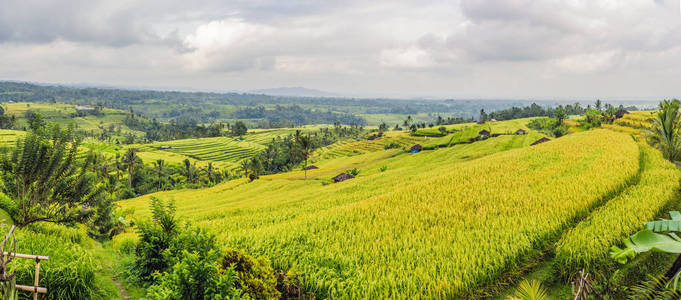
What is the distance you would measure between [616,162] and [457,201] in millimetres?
12094

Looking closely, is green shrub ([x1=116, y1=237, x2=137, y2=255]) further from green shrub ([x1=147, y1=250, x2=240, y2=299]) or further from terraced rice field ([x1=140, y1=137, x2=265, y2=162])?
terraced rice field ([x1=140, y1=137, x2=265, y2=162])

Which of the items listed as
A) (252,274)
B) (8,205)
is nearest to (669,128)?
(252,274)

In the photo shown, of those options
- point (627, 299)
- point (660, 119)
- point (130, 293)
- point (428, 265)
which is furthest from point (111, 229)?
point (660, 119)

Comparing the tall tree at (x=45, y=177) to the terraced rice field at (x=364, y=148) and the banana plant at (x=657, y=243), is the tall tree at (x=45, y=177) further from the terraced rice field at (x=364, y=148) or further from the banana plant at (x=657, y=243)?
the terraced rice field at (x=364, y=148)

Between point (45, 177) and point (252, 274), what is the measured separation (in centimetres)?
886

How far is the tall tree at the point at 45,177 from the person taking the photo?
10180 mm

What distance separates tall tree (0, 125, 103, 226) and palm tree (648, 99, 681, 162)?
112 feet

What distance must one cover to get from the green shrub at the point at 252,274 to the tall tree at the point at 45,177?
7.54m

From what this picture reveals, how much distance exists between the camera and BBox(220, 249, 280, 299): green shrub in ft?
24.9

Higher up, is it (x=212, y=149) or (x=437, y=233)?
(x=437, y=233)

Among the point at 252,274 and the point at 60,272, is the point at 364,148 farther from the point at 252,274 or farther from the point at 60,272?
the point at 60,272

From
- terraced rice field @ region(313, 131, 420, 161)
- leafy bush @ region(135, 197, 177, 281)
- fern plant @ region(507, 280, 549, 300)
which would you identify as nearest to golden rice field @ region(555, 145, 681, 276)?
fern plant @ region(507, 280, 549, 300)

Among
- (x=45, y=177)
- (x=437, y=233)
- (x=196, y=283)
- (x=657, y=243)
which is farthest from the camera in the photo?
(x=437, y=233)

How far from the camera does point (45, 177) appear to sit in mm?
10750
